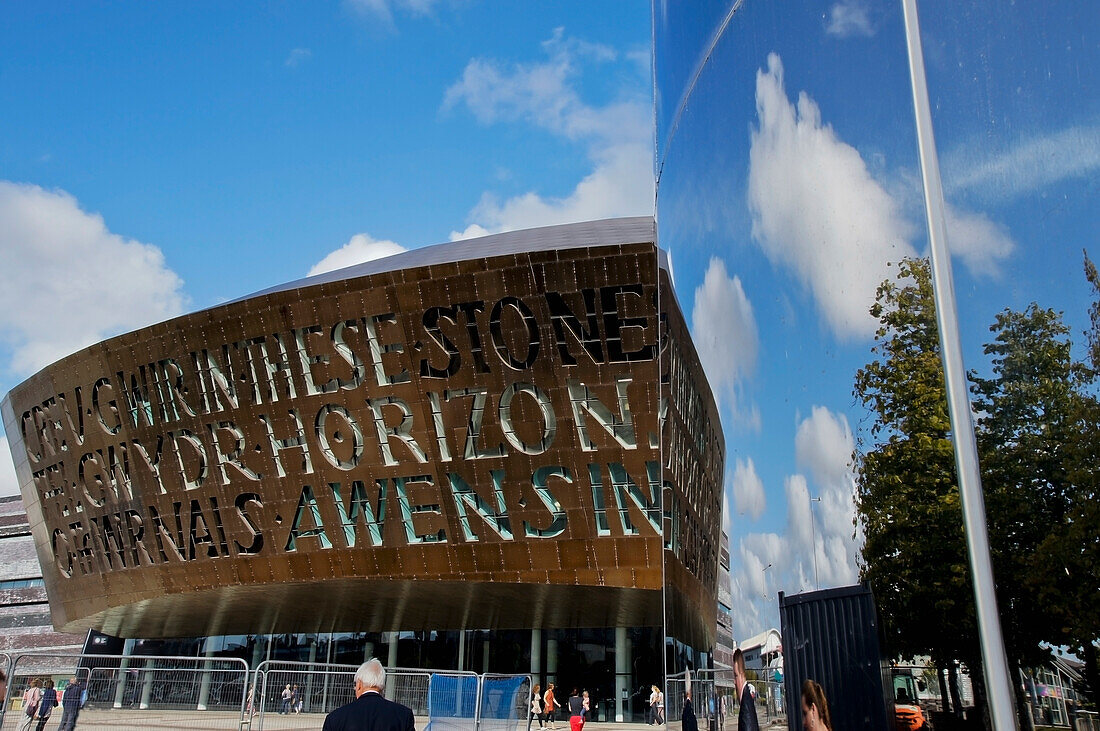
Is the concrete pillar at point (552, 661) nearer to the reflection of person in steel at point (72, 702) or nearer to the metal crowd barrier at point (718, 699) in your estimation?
the reflection of person in steel at point (72, 702)

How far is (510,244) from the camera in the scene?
86.3 ft

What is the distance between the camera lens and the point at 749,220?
2100 mm

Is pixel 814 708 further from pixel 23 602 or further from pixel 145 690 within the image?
pixel 23 602

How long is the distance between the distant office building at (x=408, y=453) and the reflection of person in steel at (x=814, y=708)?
17.5 metres

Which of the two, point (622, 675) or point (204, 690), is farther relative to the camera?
point (622, 675)

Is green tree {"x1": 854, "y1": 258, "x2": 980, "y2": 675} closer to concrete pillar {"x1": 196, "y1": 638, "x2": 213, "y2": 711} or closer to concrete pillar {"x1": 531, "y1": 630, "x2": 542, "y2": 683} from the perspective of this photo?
concrete pillar {"x1": 196, "y1": 638, "x2": 213, "y2": 711}

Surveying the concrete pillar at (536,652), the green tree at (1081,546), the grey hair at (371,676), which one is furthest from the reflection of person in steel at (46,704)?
the concrete pillar at (536,652)

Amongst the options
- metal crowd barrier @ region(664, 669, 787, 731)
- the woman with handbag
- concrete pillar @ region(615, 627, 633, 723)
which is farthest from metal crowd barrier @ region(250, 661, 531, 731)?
concrete pillar @ region(615, 627, 633, 723)

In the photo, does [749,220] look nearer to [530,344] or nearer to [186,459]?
[530,344]

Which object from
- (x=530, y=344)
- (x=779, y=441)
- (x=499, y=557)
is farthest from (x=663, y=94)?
(x=499, y=557)

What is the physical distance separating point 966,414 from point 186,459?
25824mm

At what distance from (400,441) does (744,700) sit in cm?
2005

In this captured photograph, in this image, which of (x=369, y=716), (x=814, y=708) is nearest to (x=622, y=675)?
(x=369, y=716)

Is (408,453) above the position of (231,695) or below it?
above
